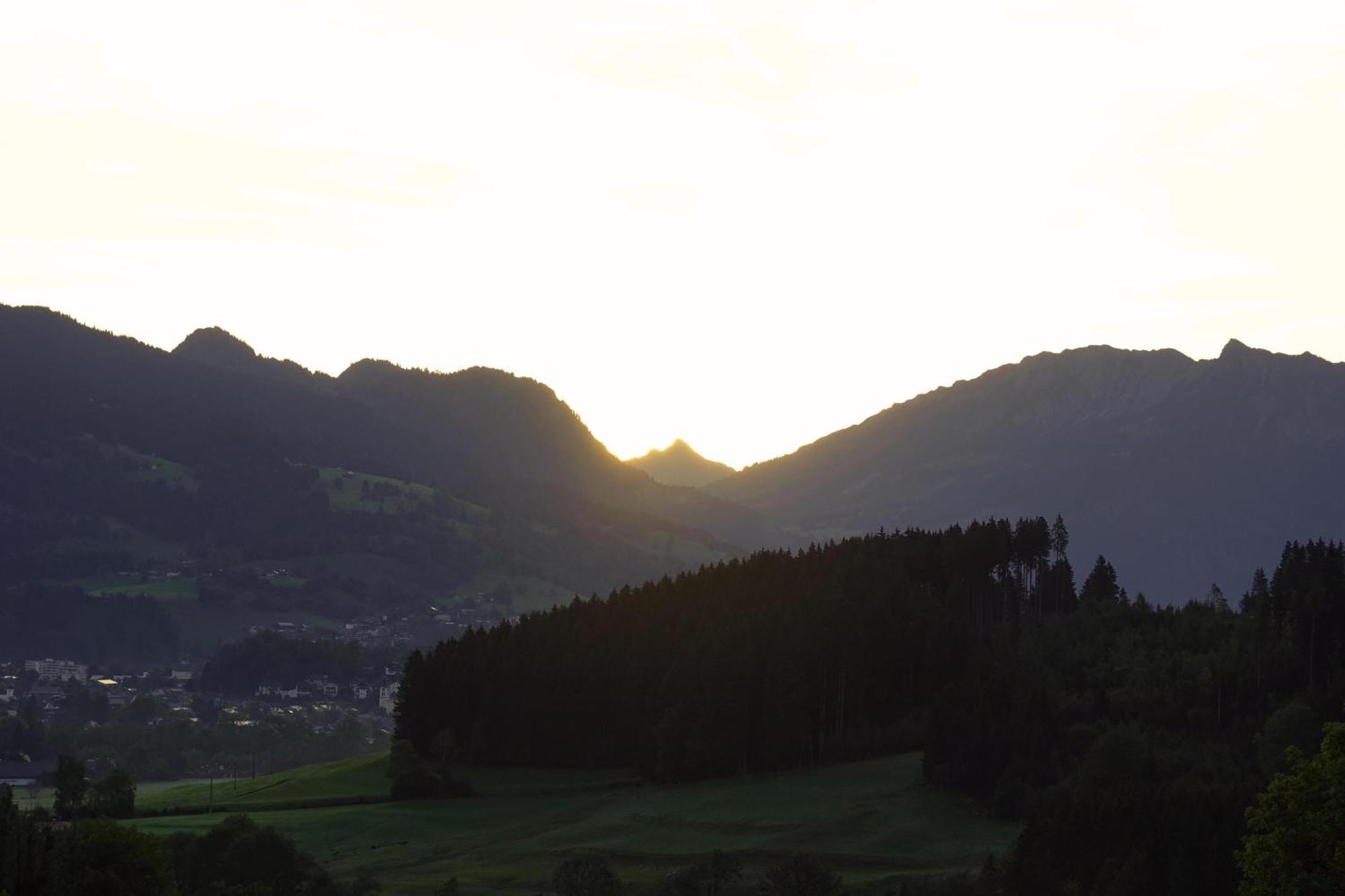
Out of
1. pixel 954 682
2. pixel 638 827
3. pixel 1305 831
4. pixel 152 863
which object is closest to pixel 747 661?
pixel 954 682

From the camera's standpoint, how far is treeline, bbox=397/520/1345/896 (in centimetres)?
12256

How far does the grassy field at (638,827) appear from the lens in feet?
357

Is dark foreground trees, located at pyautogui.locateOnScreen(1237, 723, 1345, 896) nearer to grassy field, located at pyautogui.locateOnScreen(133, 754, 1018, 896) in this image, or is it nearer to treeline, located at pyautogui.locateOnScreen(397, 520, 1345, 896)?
treeline, located at pyautogui.locateOnScreen(397, 520, 1345, 896)

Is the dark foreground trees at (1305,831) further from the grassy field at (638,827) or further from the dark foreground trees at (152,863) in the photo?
the dark foreground trees at (152,863)

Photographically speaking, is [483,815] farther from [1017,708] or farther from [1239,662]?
[1239,662]

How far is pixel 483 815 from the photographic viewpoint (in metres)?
137

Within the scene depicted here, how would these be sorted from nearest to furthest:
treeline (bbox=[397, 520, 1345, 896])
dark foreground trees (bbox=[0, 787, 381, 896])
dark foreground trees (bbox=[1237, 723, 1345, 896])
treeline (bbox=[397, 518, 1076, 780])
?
dark foreground trees (bbox=[1237, 723, 1345, 896])
dark foreground trees (bbox=[0, 787, 381, 896])
treeline (bbox=[397, 520, 1345, 896])
treeline (bbox=[397, 518, 1076, 780])

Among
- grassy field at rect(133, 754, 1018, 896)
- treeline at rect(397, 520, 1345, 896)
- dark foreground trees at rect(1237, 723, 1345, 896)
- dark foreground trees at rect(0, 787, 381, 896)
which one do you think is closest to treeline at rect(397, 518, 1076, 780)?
treeline at rect(397, 520, 1345, 896)

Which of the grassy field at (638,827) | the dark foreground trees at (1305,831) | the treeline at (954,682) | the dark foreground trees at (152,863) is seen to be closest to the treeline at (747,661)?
the treeline at (954,682)

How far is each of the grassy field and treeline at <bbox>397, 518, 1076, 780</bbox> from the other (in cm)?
498

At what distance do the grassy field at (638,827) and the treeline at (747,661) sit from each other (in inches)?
196

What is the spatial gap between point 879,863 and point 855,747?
128 ft

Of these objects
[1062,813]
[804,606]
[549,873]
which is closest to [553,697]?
[804,606]

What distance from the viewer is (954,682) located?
142750 mm
